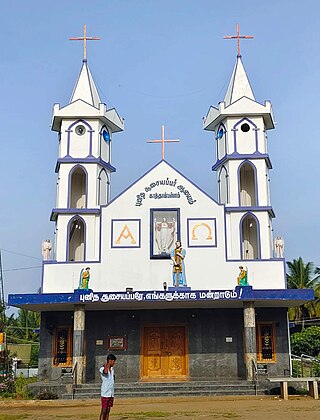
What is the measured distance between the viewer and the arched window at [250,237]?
80.0ft

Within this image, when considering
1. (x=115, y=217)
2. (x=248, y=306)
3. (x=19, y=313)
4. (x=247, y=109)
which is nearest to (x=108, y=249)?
(x=115, y=217)

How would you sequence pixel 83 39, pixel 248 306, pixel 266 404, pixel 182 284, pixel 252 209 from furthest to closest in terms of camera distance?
1. pixel 83 39
2. pixel 252 209
3. pixel 182 284
4. pixel 248 306
5. pixel 266 404

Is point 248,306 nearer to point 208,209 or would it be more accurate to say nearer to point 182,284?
point 182,284

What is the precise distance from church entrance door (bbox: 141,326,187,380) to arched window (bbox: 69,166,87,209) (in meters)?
6.52

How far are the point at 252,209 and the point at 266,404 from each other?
30.2 feet

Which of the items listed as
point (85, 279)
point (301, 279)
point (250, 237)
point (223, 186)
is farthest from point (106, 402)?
point (301, 279)

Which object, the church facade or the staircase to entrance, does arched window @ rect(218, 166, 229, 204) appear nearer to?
the church facade

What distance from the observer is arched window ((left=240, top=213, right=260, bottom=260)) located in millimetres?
24391

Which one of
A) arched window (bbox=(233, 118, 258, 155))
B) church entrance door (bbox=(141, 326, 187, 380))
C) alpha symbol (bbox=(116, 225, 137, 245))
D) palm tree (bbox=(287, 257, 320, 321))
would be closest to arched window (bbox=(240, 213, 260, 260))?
arched window (bbox=(233, 118, 258, 155))

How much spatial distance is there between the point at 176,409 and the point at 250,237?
1071 cm

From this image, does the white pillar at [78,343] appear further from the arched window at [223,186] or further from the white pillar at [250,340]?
the arched window at [223,186]

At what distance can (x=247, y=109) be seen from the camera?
25.5 meters

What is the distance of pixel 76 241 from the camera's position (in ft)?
83.4

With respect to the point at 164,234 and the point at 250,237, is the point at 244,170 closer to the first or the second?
the point at 250,237
